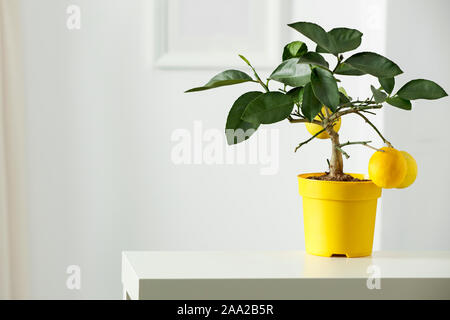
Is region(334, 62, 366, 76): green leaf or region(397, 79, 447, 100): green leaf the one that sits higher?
region(334, 62, 366, 76): green leaf

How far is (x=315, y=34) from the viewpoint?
100cm

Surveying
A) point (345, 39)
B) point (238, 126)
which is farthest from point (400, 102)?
point (238, 126)

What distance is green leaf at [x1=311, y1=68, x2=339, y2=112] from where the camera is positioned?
99 cm

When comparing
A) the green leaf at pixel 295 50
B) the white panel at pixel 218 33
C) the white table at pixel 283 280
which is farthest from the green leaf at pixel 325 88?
the white panel at pixel 218 33

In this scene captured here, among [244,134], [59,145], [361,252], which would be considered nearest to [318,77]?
[244,134]

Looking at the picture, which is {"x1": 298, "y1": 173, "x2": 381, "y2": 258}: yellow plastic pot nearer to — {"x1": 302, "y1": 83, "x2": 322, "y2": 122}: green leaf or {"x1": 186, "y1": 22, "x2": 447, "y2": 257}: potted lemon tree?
{"x1": 186, "y1": 22, "x2": 447, "y2": 257}: potted lemon tree

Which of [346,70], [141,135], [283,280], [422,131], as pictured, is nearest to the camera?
[283,280]

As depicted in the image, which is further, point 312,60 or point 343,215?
point 343,215

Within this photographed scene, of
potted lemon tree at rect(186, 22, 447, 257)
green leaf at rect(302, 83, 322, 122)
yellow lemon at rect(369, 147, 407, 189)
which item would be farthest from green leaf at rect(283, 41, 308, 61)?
yellow lemon at rect(369, 147, 407, 189)

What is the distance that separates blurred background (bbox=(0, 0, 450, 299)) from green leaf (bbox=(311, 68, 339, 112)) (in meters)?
0.65

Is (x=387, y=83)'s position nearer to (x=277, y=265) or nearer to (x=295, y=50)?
(x=295, y=50)

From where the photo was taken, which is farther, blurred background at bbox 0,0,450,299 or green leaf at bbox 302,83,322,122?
blurred background at bbox 0,0,450,299

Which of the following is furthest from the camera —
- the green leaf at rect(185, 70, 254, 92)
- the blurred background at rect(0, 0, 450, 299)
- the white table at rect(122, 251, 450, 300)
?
the blurred background at rect(0, 0, 450, 299)

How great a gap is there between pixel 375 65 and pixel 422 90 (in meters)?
0.11
